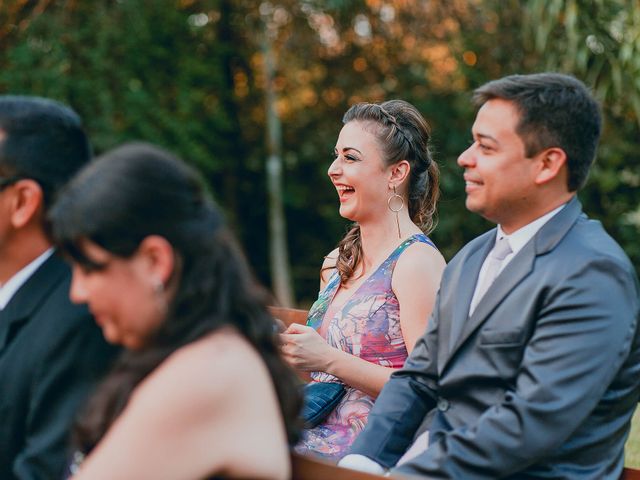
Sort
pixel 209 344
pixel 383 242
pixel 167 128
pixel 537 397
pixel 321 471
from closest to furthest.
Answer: pixel 209 344, pixel 321 471, pixel 537 397, pixel 383 242, pixel 167 128

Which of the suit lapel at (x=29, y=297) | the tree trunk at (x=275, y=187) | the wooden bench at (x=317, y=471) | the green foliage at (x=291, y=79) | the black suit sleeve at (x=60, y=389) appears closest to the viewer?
the wooden bench at (x=317, y=471)

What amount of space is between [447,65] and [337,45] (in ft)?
5.18

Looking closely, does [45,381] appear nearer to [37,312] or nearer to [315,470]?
[37,312]

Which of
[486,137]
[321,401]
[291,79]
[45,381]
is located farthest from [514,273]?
[291,79]

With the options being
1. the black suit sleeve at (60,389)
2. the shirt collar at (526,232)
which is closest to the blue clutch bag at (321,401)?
the shirt collar at (526,232)

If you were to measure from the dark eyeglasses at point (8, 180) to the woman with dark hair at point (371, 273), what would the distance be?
1.24m

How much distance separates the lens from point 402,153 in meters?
3.72

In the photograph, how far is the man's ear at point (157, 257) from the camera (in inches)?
71.1

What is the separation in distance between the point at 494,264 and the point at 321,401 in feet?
3.22

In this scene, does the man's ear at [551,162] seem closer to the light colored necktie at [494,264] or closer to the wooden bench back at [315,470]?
the light colored necktie at [494,264]

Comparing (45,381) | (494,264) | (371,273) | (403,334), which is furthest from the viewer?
(371,273)

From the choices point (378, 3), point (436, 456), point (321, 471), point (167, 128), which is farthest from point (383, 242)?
point (378, 3)

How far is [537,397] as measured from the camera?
2.42 meters

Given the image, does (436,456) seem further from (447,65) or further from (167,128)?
(447,65)
